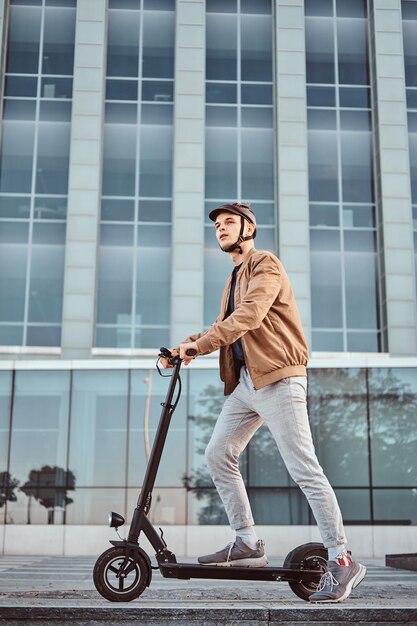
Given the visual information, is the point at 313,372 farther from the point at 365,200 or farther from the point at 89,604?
the point at 89,604

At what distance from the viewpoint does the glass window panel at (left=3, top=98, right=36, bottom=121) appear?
23.9 m

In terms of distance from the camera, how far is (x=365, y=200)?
2367cm

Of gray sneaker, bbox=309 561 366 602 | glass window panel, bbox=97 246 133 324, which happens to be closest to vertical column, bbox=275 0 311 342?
glass window panel, bbox=97 246 133 324

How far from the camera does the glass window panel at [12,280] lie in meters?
22.2

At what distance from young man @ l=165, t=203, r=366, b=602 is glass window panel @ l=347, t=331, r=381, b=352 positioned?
17.8m

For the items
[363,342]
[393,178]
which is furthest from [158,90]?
[363,342]

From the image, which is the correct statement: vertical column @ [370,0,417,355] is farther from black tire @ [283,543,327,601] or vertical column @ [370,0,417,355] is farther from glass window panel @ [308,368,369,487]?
black tire @ [283,543,327,601]

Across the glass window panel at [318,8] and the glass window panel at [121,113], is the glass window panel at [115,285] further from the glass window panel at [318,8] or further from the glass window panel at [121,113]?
the glass window panel at [318,8]

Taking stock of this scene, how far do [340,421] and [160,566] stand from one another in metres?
13.4

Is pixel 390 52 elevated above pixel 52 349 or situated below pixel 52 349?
above

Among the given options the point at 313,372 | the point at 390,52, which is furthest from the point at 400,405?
the point at 390,52

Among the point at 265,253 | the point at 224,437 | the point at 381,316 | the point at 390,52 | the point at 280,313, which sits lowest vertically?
the point at 224,437

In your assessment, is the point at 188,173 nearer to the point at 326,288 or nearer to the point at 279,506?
the point at 326,288

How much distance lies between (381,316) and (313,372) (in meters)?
5.76
